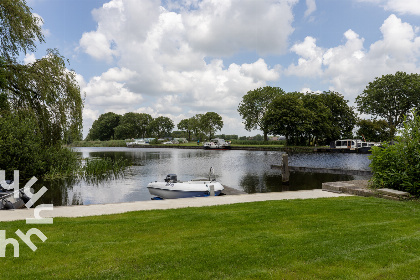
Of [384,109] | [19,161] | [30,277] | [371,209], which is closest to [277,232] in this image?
[371,209]

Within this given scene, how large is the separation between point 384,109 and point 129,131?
97.8 m

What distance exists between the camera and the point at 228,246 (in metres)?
5.48

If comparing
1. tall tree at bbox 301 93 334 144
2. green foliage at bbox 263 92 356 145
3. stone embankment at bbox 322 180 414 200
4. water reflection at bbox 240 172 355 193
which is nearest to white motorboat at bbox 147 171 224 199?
water reflection at bbox 240 172 355 193

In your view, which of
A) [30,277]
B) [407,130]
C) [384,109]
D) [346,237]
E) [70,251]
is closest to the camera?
[30,277]

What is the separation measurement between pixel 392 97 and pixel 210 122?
194 ft

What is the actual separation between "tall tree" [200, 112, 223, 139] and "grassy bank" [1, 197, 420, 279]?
99.5 metres

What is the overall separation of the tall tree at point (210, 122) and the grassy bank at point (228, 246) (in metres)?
99.5

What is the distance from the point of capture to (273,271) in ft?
14.8

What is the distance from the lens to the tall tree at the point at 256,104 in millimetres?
80375

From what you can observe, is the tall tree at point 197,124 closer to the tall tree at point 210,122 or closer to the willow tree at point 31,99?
the tall tree at point 210,122

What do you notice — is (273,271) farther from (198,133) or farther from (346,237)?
(198,133)

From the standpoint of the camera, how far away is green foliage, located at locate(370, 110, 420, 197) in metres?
10.8

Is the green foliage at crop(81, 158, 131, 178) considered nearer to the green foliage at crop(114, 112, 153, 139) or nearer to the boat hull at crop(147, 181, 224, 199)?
the boat hull at crop(147, 181, 224, 199)

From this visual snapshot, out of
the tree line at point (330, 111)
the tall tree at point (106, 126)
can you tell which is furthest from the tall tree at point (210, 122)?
the tall tree at point (106, 126)
